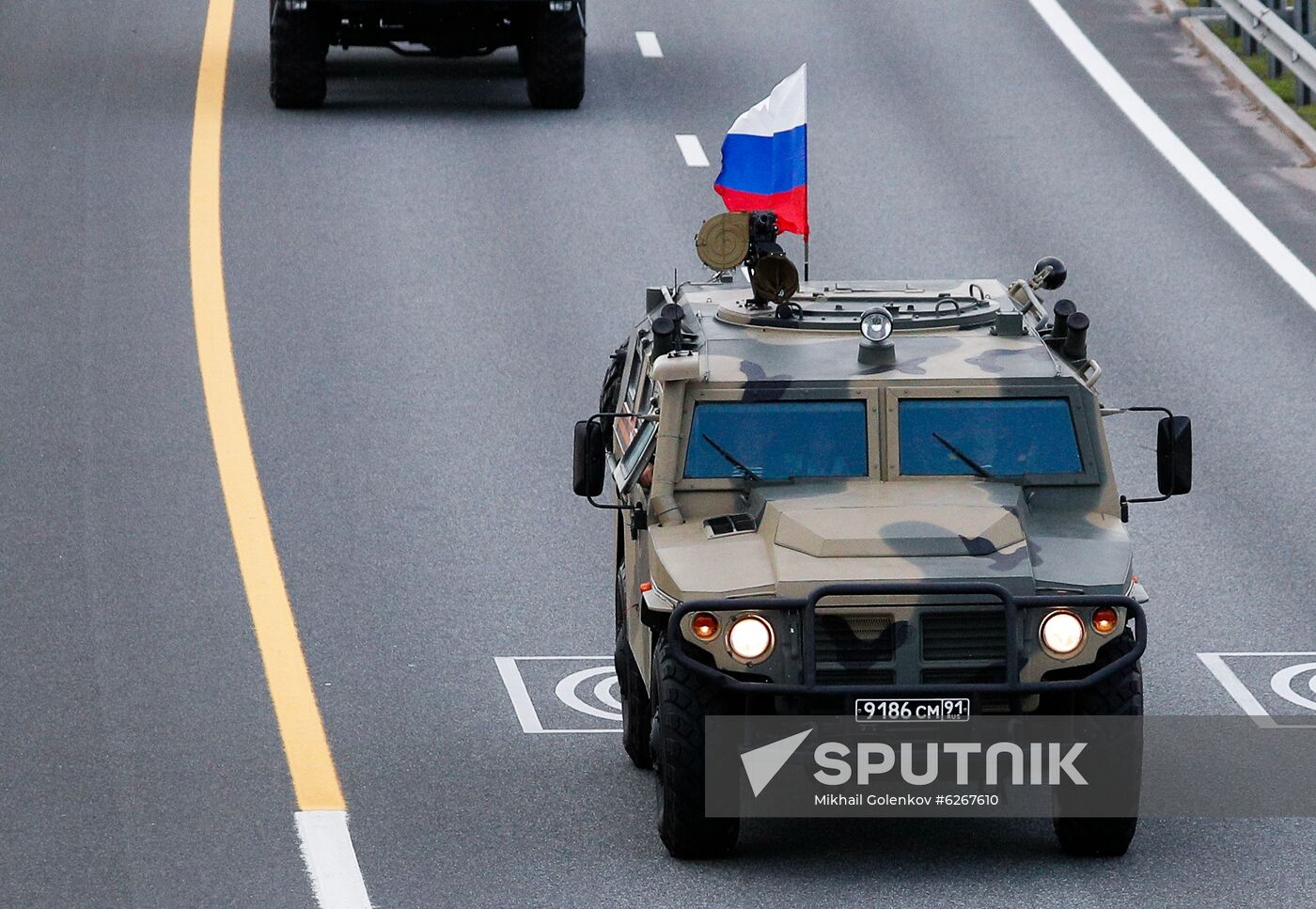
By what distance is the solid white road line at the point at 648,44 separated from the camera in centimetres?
2975

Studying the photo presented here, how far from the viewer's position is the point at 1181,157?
25516mm

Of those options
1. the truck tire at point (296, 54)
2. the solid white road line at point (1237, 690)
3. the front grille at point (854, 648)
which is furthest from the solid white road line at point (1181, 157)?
the front grille at point (854, 648)

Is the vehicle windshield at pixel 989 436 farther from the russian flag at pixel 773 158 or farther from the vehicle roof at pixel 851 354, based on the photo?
the russian flag at pixel 773 158

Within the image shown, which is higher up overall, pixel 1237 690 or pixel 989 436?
pixel 989 436

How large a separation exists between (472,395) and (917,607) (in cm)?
908

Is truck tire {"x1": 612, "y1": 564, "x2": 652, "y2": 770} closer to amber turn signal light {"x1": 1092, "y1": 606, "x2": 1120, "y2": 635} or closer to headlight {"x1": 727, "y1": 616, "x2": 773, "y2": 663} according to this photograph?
headlight {"x1": 727, "y1": 616, "x2": 773, "y2": 663}

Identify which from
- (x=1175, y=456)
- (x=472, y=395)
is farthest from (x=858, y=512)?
(x=472, y=395)

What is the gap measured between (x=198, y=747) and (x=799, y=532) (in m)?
3.47

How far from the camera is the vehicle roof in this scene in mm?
11898

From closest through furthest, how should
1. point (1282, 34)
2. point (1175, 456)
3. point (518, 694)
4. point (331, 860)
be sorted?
point (331, 860) < point (1175, 456) < point (518, 694) < point (1282, 34)

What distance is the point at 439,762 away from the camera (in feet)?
41.8

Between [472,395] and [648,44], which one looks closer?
[472,395]

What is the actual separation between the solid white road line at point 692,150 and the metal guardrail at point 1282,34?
5746 millimetres

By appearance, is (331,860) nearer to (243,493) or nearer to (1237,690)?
(1237,690)
